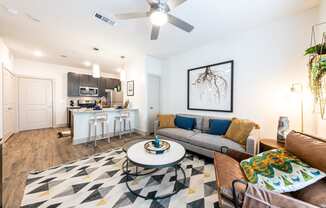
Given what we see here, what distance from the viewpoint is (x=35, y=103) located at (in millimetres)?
5137

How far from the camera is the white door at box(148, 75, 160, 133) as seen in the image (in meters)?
4.61

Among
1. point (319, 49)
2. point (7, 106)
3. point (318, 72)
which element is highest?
point (319, 49)

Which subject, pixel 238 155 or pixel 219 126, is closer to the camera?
pixel 238 155

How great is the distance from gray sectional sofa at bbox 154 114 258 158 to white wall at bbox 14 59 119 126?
15.4ft

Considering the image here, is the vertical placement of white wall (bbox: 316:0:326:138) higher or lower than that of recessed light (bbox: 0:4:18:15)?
lower

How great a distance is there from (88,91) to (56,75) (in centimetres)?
135

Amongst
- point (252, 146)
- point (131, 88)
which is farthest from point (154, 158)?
point (131, 88)

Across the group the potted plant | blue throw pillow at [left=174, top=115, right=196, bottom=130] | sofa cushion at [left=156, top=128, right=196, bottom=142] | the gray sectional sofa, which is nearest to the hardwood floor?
sofa cushion at [left=156, top=128, right=196, bottom=142]

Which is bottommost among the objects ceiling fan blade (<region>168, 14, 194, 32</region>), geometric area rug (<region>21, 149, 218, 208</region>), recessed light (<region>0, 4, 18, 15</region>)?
geometric area rug (<region>21, 149, 218, 208</region>)

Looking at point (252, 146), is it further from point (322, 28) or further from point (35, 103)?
point (35, 103)

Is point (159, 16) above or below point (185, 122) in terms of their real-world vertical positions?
above

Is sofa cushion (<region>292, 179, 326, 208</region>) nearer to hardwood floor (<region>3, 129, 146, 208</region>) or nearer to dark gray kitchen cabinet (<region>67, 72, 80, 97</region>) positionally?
hardwood floor (<region>3, 129, 146, 208</region>)

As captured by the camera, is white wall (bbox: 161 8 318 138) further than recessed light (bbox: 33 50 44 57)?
No

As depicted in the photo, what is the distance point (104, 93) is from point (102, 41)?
392 centimetres
